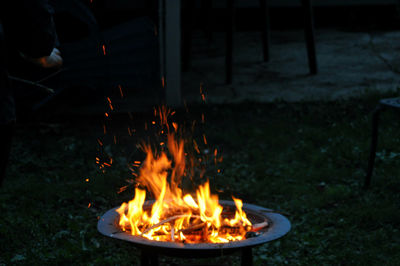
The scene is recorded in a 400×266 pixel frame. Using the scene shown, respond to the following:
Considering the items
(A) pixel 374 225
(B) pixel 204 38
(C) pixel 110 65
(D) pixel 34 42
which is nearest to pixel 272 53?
(B) pixel 204 38

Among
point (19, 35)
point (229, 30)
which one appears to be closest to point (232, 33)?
point (229, 30)

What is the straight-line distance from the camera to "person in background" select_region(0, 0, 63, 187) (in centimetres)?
185

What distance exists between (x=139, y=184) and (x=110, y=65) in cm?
190

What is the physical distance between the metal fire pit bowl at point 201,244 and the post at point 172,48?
3.39 meters

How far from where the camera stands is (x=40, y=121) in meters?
5.90

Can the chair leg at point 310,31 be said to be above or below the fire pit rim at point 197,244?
above

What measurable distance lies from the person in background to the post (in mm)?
3962

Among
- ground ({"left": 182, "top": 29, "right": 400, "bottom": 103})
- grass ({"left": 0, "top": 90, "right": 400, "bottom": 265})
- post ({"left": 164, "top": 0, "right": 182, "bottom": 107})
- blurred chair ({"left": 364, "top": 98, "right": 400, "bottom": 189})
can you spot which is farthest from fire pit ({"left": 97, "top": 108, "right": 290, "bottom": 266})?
ground ({"left": 182, "top": 29, "right": 400, "bottom": 103})

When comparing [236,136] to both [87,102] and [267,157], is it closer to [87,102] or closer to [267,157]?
[267,157]

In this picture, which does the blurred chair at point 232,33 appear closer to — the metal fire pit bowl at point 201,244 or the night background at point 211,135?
the night background at point 211,135

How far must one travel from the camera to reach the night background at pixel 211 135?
3611 millimetres

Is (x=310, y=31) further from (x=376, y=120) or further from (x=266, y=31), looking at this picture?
(x=376, y=120)

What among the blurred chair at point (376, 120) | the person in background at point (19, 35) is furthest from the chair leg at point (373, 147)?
the person in background at point (19, 35)

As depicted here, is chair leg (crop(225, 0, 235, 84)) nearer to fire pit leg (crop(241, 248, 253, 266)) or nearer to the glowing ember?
the glowing ember
